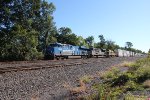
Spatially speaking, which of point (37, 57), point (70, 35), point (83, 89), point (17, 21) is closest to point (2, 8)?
point (17, 21)

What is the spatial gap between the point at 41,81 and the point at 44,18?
4860cm

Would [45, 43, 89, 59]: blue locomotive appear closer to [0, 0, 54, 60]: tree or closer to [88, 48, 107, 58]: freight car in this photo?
[0, 0, 54, 60]: tree

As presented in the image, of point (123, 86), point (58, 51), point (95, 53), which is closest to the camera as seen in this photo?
point (123, 86)

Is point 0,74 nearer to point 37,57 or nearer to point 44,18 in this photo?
point 37,57

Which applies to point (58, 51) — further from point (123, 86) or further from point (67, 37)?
point (67, 37)

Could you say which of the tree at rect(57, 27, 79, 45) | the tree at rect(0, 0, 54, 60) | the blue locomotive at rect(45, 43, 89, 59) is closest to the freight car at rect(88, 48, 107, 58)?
the blue locomotive at rect(45, 43, 89, 59)

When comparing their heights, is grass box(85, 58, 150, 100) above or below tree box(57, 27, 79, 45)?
below

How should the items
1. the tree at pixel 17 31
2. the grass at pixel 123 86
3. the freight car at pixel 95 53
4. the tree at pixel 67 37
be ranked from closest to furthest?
the grass at pixel 123 86, the tree at pixel 17 31, the freight car at pixel 95 53, the tree at pixel 67 37

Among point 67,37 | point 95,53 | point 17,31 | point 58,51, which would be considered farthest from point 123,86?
point 67,37

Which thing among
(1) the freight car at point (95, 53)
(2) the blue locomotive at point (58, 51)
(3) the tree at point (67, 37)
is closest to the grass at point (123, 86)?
(2) the blue locomotive at point (58, 51)

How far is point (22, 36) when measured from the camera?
4241 centimetres

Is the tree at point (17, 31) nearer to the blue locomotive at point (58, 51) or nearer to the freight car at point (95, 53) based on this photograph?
the blue locomotive at point (58, 51)

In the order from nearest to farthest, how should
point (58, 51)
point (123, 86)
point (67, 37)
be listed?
point (123, 86), point (58, 51), point (67, 37)

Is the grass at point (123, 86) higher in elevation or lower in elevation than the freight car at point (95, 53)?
lower
